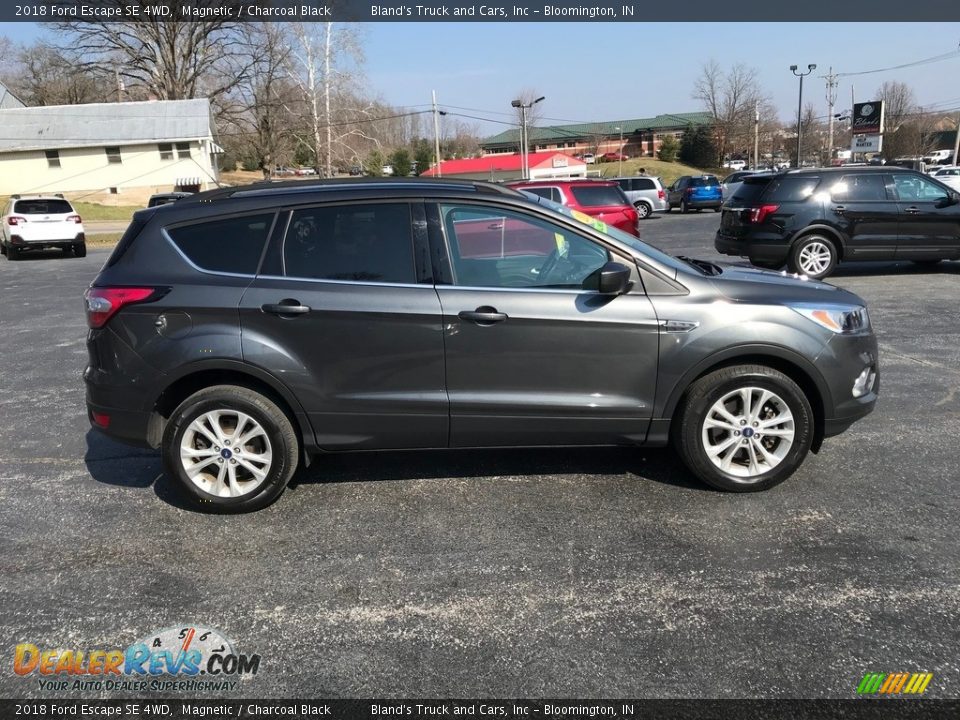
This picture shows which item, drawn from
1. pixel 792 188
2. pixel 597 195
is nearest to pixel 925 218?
pixel 792 188

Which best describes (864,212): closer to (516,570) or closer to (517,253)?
(517,253)

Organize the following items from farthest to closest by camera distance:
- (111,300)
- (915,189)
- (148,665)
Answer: (915,189) → (111,300) → (148,665)

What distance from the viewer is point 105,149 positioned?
44.6m

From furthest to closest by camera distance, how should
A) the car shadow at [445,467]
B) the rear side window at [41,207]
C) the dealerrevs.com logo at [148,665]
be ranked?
1. the rear side window at [41,207]
2. the car shadow at [445,467]
3. the dealerrevs.com logo at [148,665]

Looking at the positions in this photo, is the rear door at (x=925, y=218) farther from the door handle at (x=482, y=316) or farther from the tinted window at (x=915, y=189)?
the door handle at (x=482, y=316)

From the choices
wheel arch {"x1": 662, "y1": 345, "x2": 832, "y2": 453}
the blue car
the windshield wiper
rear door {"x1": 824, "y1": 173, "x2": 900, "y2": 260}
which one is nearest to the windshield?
the windshield wiper

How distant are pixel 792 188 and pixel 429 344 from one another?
9259 millimetres

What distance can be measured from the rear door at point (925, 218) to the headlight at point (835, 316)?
8.41 m

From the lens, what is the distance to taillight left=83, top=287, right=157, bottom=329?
417cm

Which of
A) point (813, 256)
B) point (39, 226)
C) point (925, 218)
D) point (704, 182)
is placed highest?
point (704, 182)

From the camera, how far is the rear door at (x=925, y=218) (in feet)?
37.6

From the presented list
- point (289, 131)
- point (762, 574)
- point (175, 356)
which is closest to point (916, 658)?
point (762, 574)


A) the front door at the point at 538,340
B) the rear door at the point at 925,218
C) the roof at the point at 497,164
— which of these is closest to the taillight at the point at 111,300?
the front door at the point at 538,340

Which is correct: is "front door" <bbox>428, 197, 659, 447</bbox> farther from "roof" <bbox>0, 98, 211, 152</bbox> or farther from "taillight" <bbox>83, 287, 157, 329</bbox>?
"roof" <bbox>0, 98, 211, 152</bbox>
